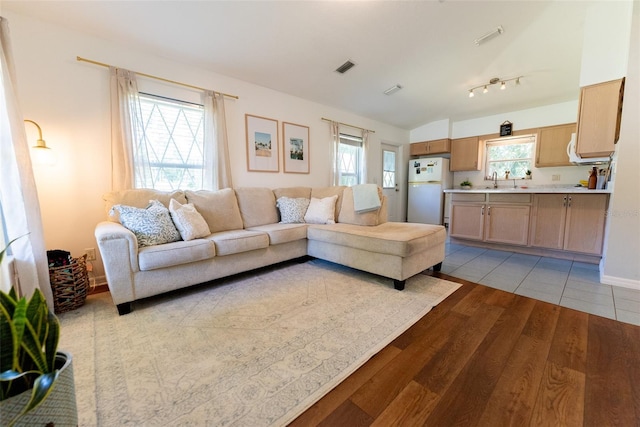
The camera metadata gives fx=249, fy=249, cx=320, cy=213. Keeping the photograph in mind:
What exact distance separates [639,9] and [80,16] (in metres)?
4.80

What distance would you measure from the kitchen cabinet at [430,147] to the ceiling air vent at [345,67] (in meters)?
2.92

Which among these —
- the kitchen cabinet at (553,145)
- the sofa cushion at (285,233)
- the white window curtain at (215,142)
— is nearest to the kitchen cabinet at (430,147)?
the kitchen cabinet at (553,145)

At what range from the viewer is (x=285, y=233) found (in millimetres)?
2738

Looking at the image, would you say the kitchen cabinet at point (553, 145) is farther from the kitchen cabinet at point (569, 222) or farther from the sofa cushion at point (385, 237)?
the sofa cushion at point (385, 237)

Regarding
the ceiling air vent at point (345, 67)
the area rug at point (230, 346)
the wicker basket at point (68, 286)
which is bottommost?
the area rug at point (230, 346)

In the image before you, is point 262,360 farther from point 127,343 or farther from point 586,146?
point 586,146

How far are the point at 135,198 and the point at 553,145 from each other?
5896 millimetres

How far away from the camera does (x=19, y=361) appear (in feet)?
2.35

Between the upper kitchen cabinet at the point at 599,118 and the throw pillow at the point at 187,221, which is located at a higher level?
the upper kitchen cabinet at the point at 599,118

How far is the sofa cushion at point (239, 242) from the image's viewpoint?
2.26 meters

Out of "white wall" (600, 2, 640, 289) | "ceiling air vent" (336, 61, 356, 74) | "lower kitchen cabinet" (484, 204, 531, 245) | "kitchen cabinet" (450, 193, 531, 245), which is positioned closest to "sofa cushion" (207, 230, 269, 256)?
"ceiling air vent" (336, 61, 356, 74)

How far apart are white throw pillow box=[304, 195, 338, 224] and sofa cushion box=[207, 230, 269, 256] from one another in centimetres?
76

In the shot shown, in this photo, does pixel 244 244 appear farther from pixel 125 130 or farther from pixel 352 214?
pixel 125 130

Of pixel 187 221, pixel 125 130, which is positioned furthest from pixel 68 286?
pixel 125 130
